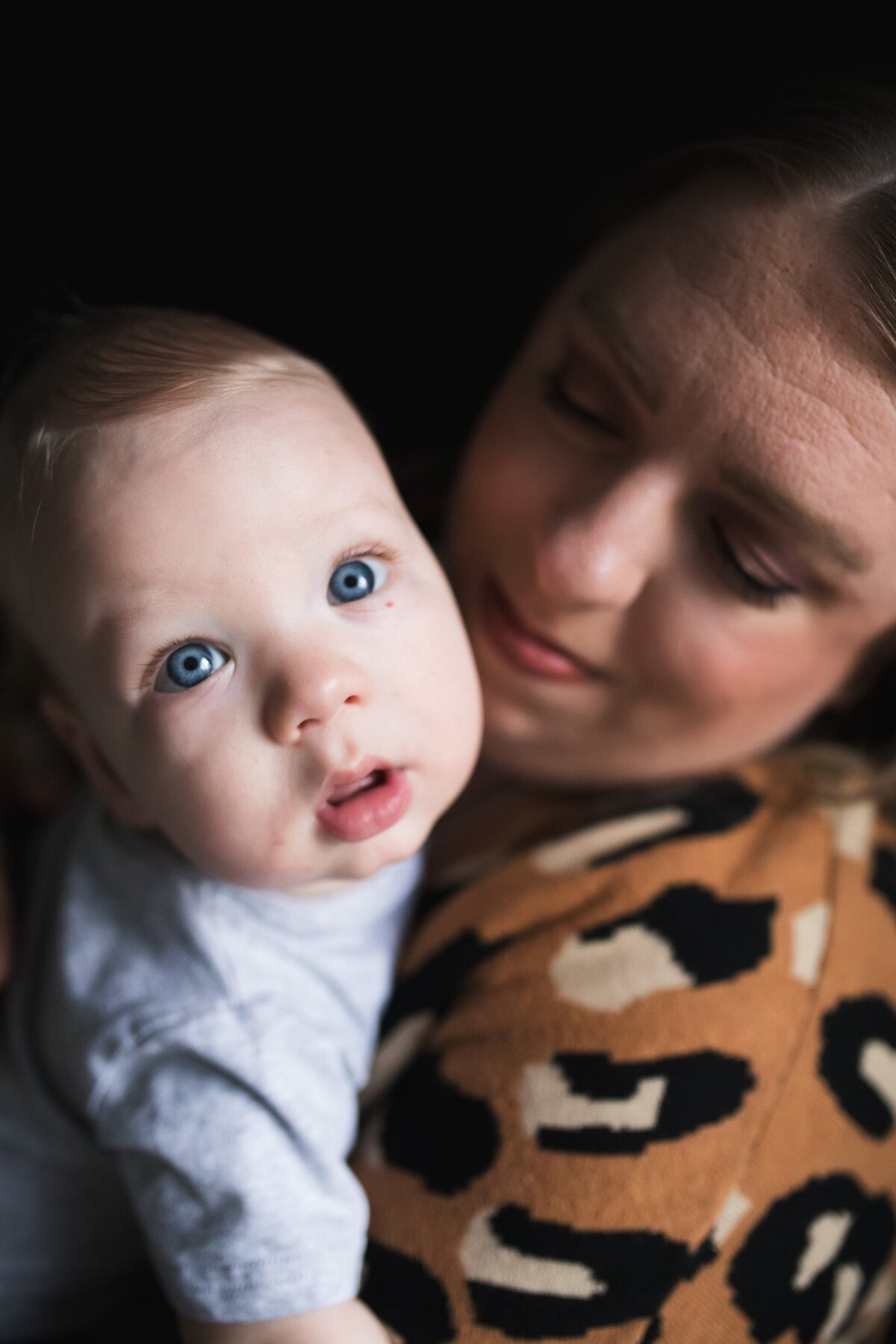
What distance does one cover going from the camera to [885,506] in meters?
0.93

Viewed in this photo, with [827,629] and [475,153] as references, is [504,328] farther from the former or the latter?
[827,629]

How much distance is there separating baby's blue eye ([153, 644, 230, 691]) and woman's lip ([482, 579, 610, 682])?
36cm

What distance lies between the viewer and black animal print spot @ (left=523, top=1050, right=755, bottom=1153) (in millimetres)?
918

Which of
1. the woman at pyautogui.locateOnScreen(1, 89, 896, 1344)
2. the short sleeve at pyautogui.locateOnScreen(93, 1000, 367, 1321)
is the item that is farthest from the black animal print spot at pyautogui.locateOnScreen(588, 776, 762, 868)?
the short sleeve at pyautogui.locateOnScreen(93, 1000, 367, 1321)

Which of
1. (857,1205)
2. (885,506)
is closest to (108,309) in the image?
(885,506)

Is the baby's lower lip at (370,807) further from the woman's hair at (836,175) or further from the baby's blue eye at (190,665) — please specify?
the woman's hair at (836,175)

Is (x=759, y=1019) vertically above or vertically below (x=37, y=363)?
below

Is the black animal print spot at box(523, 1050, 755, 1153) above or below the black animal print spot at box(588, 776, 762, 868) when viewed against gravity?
below

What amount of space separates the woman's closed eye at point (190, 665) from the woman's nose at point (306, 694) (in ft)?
0.16

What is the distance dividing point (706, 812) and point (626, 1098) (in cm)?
32

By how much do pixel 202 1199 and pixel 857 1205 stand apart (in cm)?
58

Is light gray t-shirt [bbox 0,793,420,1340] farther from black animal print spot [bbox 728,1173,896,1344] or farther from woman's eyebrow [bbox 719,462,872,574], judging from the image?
woman's eyebrow [bbox 719,462,872,574]

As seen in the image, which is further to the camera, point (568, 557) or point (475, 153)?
point (475, 153)

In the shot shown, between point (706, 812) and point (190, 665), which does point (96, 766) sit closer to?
point (190, 665)
